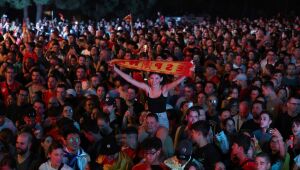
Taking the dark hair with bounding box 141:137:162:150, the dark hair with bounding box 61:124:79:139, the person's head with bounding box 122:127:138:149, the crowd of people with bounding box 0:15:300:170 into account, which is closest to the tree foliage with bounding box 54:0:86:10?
the crowd of people with bounding box 0:15:300:170

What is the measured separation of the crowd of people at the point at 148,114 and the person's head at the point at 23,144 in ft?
0.04

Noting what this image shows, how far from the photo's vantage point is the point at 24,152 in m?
6.60

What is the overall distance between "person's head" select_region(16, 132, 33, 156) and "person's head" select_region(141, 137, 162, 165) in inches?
52.2

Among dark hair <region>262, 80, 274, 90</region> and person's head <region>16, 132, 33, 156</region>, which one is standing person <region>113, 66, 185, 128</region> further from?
person's head <region>16, 132, 33, 156</region>

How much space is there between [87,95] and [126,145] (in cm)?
282

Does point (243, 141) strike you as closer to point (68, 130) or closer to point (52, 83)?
point (68, 130)

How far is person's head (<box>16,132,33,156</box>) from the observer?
6.61 meters

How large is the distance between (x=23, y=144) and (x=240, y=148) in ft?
7.69

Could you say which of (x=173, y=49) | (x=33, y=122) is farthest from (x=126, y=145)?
(x=173, y=49)

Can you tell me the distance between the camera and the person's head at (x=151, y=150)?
6.16 meters

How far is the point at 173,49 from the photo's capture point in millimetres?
14711

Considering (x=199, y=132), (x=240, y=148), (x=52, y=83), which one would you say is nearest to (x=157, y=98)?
(x=199, y=132)

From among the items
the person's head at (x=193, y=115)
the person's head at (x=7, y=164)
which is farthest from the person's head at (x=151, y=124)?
the person's head at (x=7, y=164)

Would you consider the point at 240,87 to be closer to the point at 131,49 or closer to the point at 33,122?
the point at 33,122
